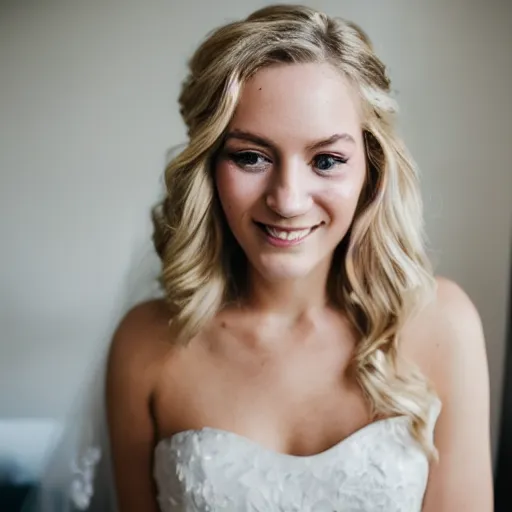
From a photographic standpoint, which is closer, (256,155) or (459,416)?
(256,155)

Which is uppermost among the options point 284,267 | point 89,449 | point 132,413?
point 284,267

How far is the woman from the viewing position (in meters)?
0.75

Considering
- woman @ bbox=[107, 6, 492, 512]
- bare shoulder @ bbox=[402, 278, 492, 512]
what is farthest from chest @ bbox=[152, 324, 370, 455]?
bare shoulder @ bbox=[402, 278, 492, 512]

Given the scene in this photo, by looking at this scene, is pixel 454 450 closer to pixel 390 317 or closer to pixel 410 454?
pixel 410 454

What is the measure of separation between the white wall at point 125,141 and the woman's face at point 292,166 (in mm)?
320

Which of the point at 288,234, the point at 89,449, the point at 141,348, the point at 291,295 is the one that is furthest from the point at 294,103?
the point at 89,449

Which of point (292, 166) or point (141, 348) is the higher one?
point (292, 166)

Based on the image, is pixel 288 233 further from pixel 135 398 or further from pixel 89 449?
pixel 89 449

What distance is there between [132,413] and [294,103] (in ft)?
1.61

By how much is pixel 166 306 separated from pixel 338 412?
11.3 inches

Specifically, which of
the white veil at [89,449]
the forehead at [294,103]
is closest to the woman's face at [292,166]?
the forehead at [294,103]

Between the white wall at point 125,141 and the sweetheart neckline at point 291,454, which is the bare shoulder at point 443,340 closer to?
the sweetheart neckline at point 291,454

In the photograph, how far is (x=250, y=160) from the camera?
2.51ft

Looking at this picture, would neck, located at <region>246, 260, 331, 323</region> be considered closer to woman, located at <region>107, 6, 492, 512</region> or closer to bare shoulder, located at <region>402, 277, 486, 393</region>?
woman, located at <region>107, 6, 492, 512</region>
